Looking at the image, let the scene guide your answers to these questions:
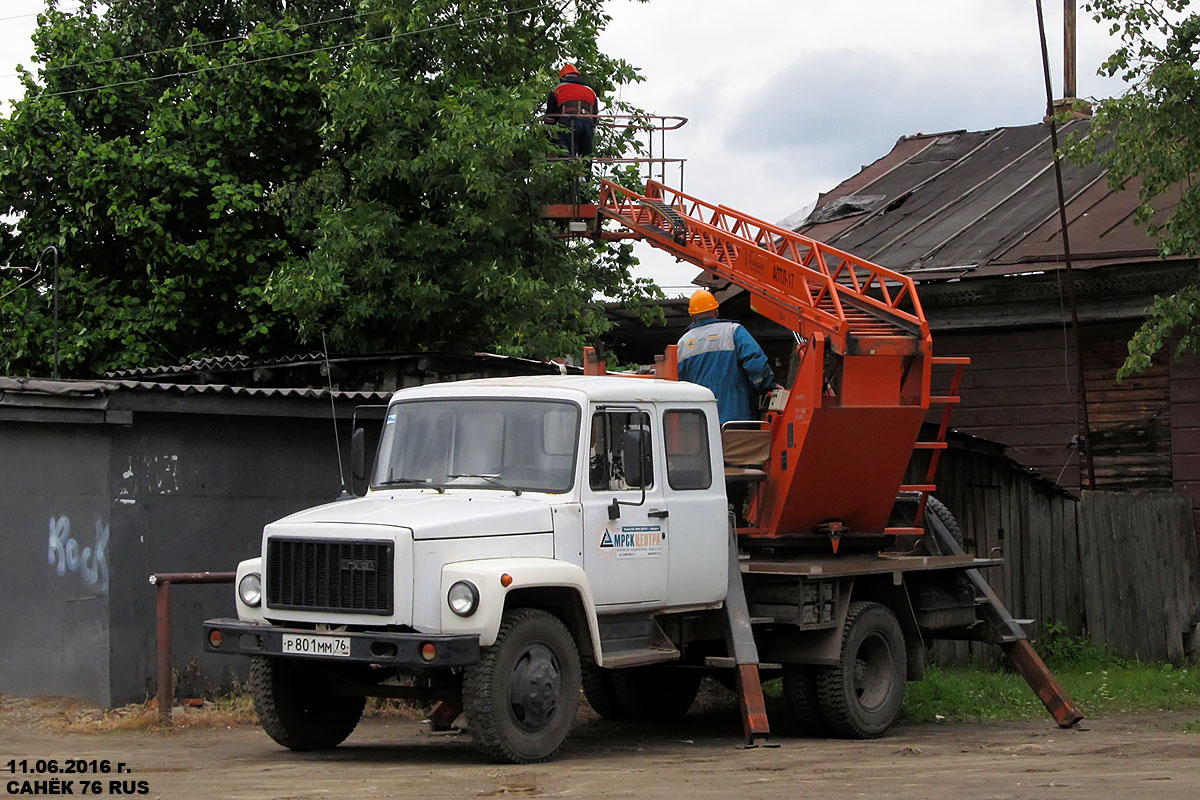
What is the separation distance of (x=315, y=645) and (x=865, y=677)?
15.3ft

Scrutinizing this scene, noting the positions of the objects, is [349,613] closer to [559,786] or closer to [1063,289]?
[559,786]

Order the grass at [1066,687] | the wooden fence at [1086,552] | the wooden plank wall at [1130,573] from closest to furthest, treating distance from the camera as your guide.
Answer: the grass at [1066,687], the wooden fence at [1086,552], the wooden plank wall at [1130,573]

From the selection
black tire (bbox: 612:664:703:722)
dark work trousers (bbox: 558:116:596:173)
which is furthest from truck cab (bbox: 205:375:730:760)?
dark work trousers (bbox: 558:116:596:173)

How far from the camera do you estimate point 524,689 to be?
29.5ft

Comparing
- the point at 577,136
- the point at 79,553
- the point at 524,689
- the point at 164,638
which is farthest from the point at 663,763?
the point at 577,136

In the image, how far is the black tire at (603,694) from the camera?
40.6ft

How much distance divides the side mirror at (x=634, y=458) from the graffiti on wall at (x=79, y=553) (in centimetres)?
449

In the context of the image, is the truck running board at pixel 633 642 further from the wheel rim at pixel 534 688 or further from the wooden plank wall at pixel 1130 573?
the wooden plank wall at pixel 1130 573

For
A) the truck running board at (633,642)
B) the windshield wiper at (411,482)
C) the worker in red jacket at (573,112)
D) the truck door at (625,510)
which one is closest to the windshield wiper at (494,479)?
the windshield wiper at (411,482)

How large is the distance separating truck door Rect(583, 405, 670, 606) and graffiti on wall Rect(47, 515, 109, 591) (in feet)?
14.3

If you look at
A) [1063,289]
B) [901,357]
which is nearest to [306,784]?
[901,357]

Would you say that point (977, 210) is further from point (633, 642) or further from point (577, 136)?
point (633, 642)

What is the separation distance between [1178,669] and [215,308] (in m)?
14.0
